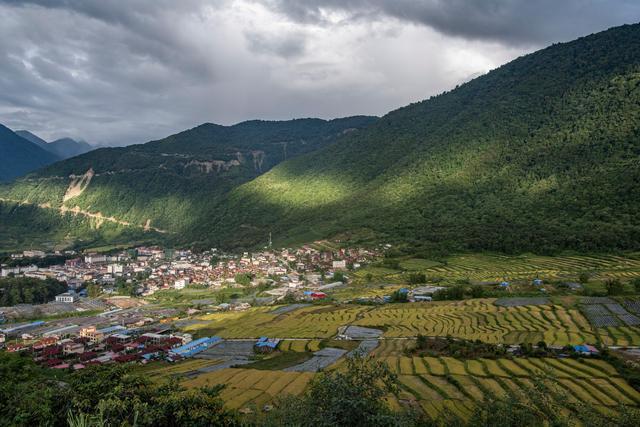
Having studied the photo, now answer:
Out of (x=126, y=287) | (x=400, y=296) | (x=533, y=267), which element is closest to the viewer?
(x=400, y=296)

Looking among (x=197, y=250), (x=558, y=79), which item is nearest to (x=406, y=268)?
(x=197, y=250)

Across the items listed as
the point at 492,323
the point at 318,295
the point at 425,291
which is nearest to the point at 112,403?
the point at 492,323

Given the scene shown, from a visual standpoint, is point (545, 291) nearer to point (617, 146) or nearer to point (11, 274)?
point (617, 146)

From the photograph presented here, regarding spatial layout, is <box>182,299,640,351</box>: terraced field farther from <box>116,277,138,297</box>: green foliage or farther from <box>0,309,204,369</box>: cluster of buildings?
<box>116,277,138,297</box>: green foliage

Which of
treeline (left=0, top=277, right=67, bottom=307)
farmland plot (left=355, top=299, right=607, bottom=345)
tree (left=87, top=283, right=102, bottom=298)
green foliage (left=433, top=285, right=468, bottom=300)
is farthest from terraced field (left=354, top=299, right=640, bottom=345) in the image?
treeline (left=0, top=277, right=67, bottom=307)

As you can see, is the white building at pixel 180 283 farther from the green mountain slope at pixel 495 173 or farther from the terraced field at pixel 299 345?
the terraced field at pixel 299 345

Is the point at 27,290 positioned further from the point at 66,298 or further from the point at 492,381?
the point at 492,381
